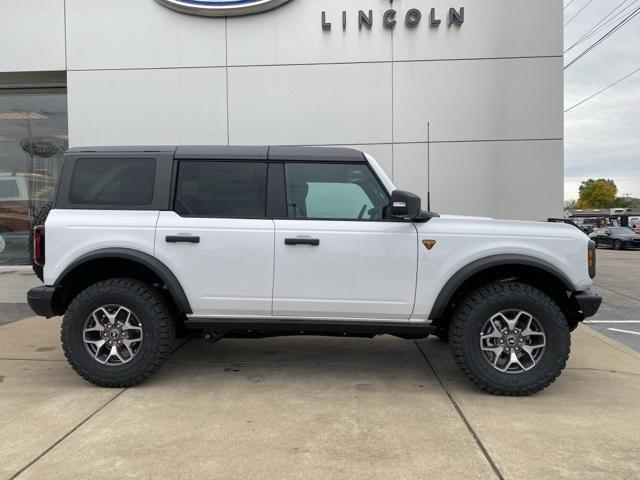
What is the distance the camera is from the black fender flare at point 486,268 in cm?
405

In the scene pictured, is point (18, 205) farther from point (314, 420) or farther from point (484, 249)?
point (484, 249)

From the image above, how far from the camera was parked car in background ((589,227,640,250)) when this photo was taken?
2742 cm

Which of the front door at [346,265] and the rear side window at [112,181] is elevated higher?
the rear side window at [112,181]

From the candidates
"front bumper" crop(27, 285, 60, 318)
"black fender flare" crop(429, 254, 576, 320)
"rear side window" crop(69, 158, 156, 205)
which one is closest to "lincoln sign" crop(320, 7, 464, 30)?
"rear side window" crop(69, 158, 156, 205)

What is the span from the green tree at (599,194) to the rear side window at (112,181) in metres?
118

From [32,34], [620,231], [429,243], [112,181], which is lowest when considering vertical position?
[620,231]

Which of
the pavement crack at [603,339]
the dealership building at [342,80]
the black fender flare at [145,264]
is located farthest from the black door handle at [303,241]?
the dealership building at [342,80]

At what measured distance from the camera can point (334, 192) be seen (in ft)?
14.3

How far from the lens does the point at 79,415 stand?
3746 mm

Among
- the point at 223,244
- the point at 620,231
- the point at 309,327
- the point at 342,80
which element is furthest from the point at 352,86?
the point at 620,231

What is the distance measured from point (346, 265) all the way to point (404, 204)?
2.21ft

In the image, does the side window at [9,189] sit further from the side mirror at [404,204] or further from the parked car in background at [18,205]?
the side mirror at [404,204]

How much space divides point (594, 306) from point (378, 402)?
6.11 ft

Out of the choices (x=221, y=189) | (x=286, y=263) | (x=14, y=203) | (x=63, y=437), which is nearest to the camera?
(x=63, y=437)
